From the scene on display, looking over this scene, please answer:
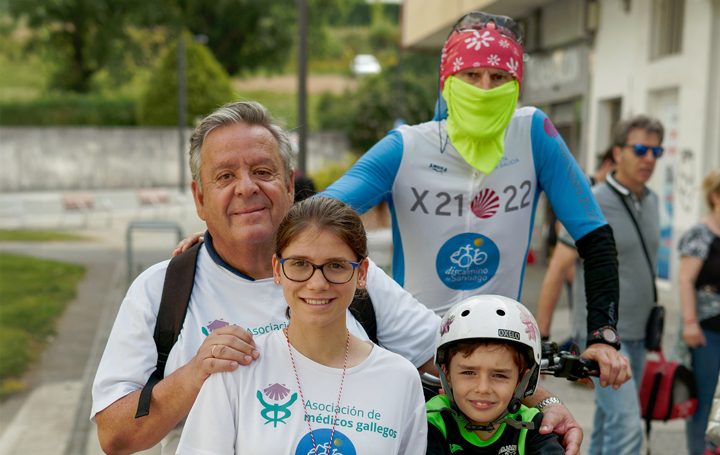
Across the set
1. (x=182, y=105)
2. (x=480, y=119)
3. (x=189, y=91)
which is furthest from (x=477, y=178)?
(x=189, y=91)

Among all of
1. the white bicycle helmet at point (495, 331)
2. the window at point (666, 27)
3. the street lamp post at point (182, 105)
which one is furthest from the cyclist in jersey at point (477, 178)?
the street lamp post at point (182, 105)

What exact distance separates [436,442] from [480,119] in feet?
4.09

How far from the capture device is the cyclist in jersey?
2766mm

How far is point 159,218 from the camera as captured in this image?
84.3ft

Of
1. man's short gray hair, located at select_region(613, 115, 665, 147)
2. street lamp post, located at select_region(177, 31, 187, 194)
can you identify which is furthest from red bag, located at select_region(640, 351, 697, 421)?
street lamp post, located at select_region(177, 31, 187, 194)

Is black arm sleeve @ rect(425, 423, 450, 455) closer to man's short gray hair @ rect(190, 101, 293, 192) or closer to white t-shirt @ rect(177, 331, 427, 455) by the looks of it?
white t-shirt @ rect(177, 331, 427, 455)

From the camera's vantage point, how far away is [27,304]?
10102 millimetres

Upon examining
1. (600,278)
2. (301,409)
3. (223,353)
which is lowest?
(301,409)

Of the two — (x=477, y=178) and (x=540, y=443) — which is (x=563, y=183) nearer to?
(x=477, y=178)

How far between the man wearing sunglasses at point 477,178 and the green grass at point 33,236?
17636 mm

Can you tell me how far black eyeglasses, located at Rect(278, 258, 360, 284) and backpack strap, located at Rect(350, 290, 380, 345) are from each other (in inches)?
16.6

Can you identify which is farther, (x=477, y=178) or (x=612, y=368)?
(x=477, y=178)

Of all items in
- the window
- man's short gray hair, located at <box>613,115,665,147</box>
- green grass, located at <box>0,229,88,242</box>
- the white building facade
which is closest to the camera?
man's short gray hair, located at <box>613,115,665,147</box>

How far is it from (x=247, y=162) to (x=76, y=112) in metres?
40.1
